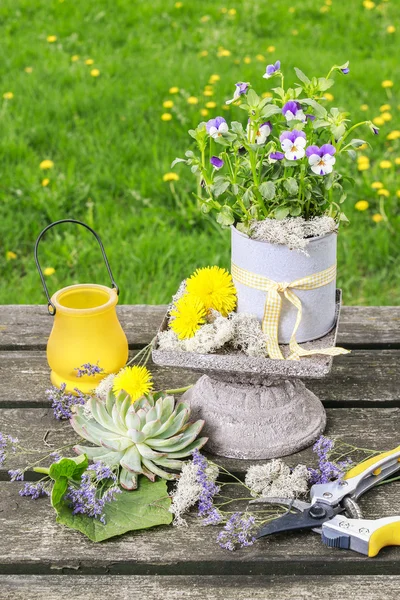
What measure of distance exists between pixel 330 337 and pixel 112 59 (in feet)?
9.15

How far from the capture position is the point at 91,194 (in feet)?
9.68

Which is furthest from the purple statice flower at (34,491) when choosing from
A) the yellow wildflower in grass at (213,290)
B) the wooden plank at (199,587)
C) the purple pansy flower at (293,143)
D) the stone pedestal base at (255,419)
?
the purple pansy flower at (293,143)

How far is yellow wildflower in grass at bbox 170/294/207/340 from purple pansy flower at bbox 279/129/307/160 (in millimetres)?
266

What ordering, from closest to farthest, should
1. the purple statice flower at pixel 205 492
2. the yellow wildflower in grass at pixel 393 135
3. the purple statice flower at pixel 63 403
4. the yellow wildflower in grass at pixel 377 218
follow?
the purple statice flower at pixel 205 492 → the purple statice flower at pixel 63 403 → the yellow wildflower in grass at pixel 377 218 → the yellow wildflower in grass at pixel 393 135

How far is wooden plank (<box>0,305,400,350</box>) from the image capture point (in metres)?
1.62

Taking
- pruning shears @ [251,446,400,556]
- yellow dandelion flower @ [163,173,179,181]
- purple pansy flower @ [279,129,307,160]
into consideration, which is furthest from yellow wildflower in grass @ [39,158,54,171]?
pruning shears @ [251,446,400,556]

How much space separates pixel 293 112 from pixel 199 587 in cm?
66

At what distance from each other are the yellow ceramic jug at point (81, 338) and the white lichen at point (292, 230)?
306 millimetres

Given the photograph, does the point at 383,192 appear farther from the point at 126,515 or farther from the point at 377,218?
the point at 126,515

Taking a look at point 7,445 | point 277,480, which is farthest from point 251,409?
point 7,445

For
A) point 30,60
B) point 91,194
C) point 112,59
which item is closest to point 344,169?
point 91,194

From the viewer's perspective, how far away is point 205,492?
114 cm

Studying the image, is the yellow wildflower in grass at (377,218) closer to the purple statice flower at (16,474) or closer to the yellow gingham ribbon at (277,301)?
the yellow gingham ribbon at (277,301)

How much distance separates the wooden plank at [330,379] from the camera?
1427 millimetres
